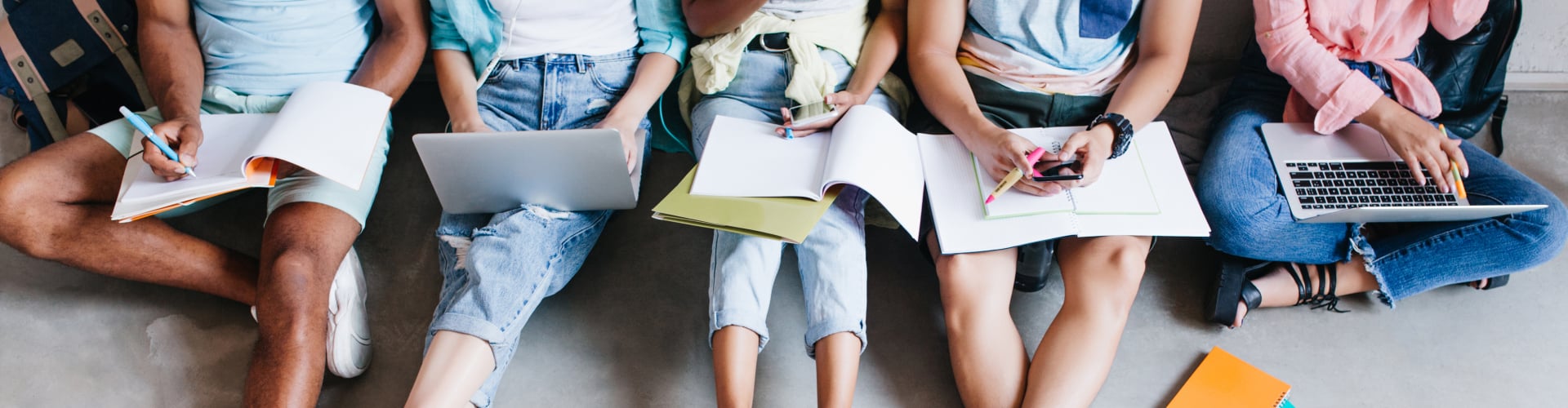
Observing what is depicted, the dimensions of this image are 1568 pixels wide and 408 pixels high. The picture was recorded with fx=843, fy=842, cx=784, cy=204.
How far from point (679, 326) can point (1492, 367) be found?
1.47 meters

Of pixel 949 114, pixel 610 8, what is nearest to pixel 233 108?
pixel 610 8

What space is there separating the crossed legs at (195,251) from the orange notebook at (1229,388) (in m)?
1.46

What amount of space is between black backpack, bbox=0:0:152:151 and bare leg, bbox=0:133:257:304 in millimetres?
269

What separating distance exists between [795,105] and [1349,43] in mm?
1072

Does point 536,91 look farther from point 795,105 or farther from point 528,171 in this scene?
point 795,105

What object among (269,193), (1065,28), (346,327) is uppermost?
(1065,28)

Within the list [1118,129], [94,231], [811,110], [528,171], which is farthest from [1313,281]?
[94,231]

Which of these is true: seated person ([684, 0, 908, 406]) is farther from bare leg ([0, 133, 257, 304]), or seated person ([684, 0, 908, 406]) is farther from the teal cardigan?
bare leg ([0, 133, 257, 304])

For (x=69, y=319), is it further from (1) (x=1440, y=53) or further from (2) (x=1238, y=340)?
(1) (x=1440, y=53)

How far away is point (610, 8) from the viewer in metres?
1.67

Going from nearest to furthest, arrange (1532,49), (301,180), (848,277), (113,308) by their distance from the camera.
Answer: (848,277) < (301,180) < (113,308) < (1532,49)

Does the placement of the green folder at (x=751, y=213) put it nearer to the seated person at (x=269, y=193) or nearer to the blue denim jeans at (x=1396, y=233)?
the seated person at (x=269, y=193)

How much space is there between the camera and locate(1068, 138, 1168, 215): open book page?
4.58 feet

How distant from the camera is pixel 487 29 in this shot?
64.0 inches
